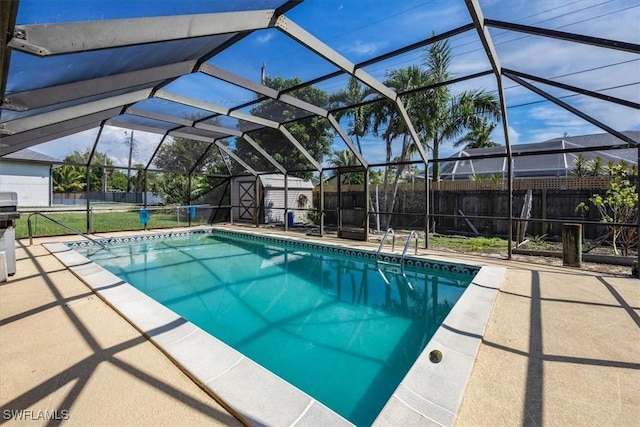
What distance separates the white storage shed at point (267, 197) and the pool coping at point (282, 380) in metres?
10.2

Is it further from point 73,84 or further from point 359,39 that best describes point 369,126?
point 73,84

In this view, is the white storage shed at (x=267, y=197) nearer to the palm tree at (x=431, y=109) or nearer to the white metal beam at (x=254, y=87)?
the palm tree at (x=431, y=109)

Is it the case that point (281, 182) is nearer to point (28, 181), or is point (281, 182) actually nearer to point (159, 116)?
point (159, 116)

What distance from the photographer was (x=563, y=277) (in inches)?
196

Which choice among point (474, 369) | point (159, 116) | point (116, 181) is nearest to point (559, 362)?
point (474, 369)

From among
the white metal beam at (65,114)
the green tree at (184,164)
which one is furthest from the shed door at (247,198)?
the white metal beam at (65,114)

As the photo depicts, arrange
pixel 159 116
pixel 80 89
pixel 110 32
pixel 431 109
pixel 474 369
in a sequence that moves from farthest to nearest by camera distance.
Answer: pixel 431 109 < pixel 159 116 < pixel 80 89 < pixel 474 369 < pixel 110 32

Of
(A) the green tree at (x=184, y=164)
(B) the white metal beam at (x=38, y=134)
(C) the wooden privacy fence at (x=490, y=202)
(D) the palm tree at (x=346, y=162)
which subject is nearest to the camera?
(B) the white metal beam at (x=38, y=134)

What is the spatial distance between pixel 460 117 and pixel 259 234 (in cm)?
838

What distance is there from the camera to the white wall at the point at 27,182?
17969 mm

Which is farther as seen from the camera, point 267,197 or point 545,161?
point 545,161

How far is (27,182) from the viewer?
61.1 ft

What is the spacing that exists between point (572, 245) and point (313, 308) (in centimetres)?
486

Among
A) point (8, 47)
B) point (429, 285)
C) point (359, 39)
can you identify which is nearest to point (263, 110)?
point (359, 39)
